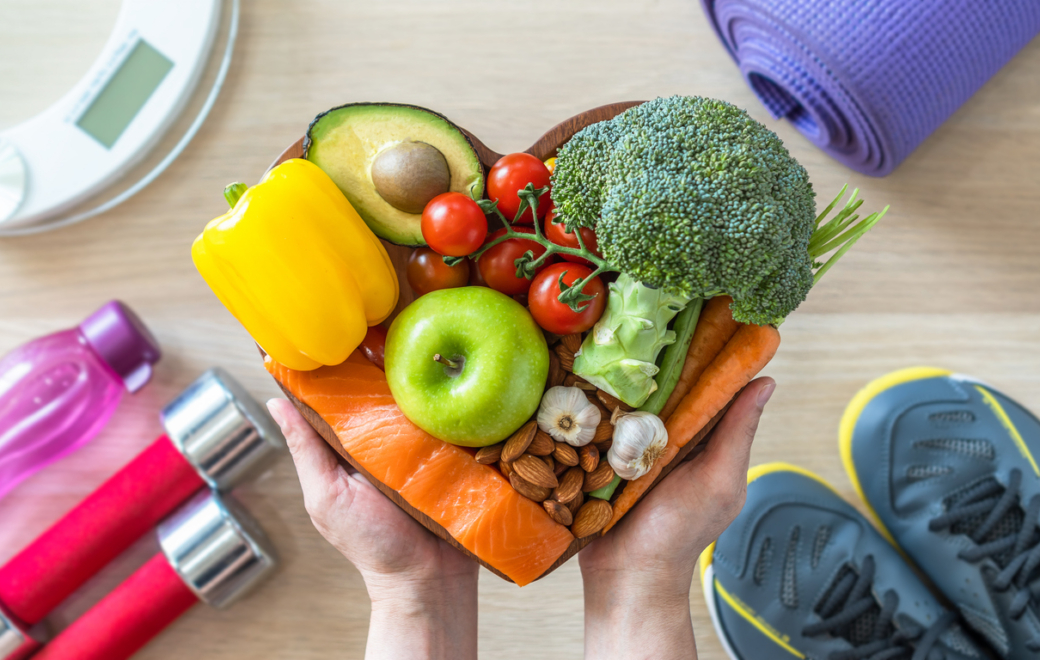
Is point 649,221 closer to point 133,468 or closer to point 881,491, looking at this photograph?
point 881,491

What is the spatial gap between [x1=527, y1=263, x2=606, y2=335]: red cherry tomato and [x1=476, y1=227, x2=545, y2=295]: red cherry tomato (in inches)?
1.7

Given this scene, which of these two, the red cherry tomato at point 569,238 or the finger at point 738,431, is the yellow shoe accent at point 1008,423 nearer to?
the finger at point 738,431

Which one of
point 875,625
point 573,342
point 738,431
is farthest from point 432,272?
point 875,625

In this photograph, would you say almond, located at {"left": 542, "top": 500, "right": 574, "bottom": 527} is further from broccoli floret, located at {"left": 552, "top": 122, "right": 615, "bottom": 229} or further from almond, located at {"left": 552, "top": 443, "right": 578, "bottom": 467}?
broccoli floret, located at {"left": 552, "top": 122, "right": 615, "bottom": 229}

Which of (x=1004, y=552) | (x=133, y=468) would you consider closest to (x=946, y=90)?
(x=1004, y=552)

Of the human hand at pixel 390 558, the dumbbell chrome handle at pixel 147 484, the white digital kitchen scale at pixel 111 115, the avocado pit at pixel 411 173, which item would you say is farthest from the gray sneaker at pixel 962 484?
the white digital kitchen scale at pixel 111 115

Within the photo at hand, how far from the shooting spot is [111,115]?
1225 millimetres

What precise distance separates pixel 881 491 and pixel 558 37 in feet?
3.53

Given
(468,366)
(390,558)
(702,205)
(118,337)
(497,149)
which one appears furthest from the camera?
(497,149)

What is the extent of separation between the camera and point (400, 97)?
1.31m

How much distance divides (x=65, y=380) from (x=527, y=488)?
0.89 m

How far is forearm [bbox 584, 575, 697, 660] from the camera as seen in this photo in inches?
41.0

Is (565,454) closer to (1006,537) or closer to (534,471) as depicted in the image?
(534,471)

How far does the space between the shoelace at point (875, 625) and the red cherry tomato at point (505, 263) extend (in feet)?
2.95
